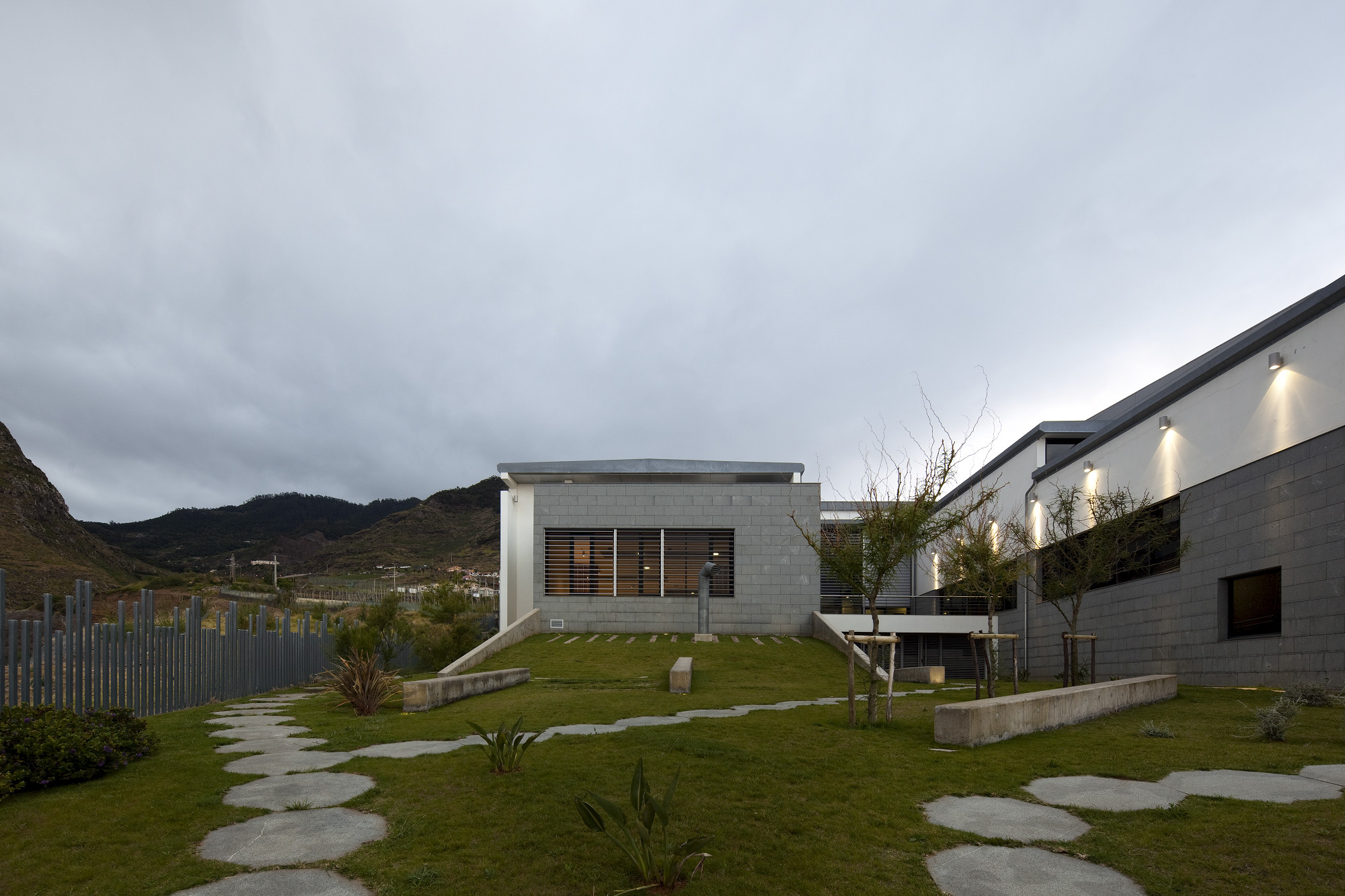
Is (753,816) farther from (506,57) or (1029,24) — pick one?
(506,57)

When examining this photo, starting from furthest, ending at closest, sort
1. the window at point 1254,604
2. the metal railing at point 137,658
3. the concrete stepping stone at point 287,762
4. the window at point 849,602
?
1. the window at point 849,602
2. the window at point 1254,604
3. the metal railing at point 137,658
4. the concrete stepping stone at point 287,762

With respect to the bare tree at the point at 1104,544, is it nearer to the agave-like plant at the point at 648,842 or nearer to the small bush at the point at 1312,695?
the small bush at the point at 1312,695

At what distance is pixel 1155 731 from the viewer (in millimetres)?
7691

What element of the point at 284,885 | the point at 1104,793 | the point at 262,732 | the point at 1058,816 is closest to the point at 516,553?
the point at 262,732

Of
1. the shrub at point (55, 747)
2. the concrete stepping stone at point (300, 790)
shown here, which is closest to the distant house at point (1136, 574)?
the concrete stepping stone at point (300, 790)

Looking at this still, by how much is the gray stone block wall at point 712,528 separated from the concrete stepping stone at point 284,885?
21684mm

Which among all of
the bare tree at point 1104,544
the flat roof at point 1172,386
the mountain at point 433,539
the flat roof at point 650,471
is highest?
the flat roof at point 1172,386

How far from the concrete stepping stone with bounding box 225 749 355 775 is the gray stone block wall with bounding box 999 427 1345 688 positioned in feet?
47.4

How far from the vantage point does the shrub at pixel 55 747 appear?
15.9 feet

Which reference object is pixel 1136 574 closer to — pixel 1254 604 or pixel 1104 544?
pixel 1104 544

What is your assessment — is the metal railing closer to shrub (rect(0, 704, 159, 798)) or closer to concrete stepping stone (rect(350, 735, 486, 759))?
shrub (rect(0, 704, 159, 798))

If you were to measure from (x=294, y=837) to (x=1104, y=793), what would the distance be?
5.61 metres

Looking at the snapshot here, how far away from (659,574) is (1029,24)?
19223 millimetres

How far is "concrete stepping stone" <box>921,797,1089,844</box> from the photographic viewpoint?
4426 millimetres
